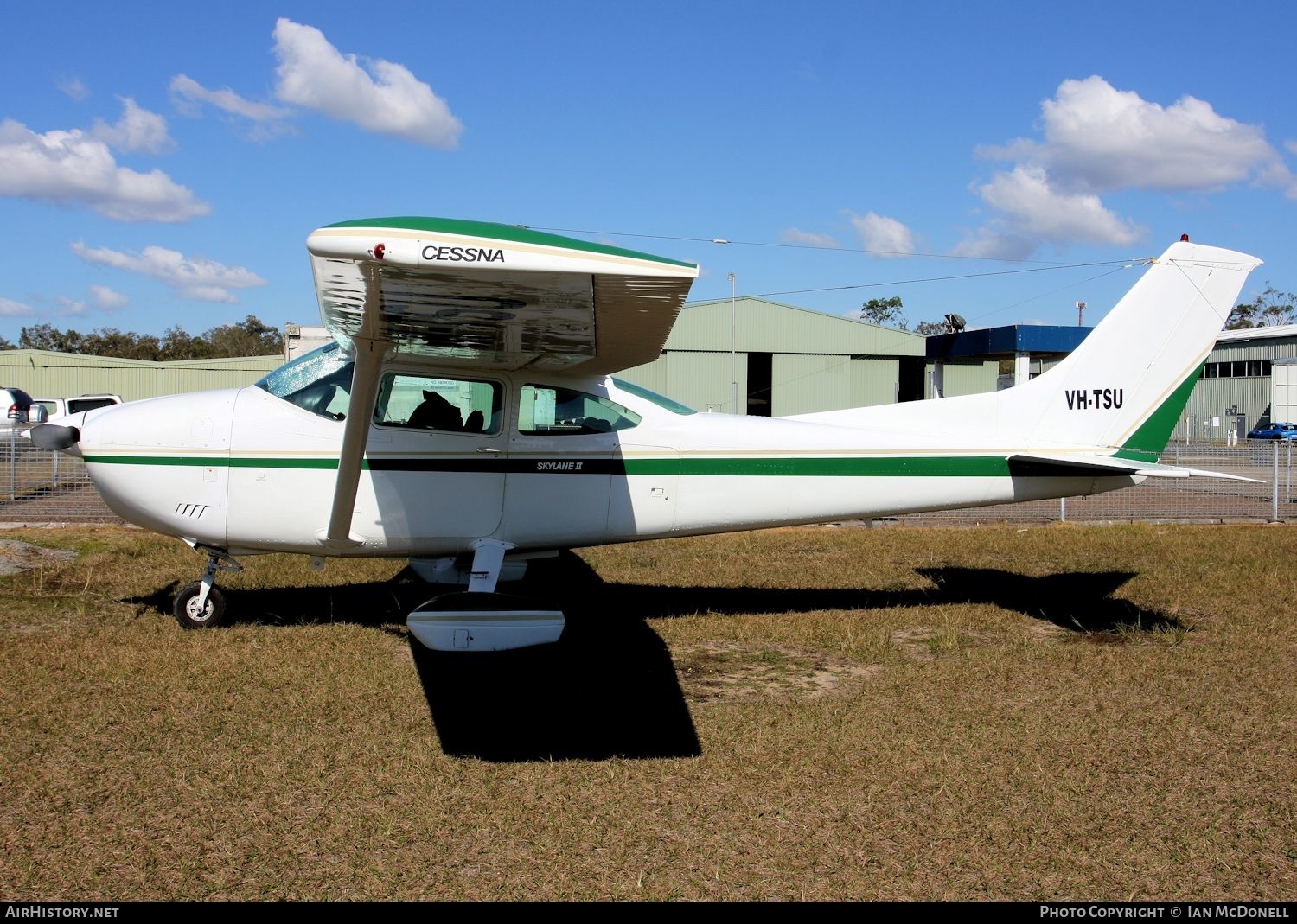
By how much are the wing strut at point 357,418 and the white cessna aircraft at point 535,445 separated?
0.05 ft

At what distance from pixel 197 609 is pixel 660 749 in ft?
13.4

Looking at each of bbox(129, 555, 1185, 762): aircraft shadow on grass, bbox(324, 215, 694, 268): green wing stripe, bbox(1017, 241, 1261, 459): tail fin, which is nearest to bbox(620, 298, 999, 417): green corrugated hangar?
bbox(129, 555, 1185, 762): aircraft shadow on grass

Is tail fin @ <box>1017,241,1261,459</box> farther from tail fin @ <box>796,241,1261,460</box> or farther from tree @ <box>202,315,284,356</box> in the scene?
tree @ <box>202,315,284,356</box>

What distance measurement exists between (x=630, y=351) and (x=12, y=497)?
13.1 meters

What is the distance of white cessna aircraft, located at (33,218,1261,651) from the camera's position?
5641mm

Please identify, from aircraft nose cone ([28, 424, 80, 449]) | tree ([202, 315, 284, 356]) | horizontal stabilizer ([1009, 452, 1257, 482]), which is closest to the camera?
aircraft nose cone ([28, 424, 80, 449])

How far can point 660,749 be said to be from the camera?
4.93m

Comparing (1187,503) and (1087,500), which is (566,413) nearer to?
(1087,500)

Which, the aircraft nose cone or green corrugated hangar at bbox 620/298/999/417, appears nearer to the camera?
the aircraft nose cone

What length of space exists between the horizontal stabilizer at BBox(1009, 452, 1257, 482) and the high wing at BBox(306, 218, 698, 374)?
3261 millimetres

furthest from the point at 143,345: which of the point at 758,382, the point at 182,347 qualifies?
the point at 758,382

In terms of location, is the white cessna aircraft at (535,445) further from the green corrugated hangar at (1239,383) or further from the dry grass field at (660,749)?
the green corrugated hangar at (1239,383)

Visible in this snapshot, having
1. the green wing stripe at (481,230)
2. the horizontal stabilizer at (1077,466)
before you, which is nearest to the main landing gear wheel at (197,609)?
the green wing stripe at (481,230)

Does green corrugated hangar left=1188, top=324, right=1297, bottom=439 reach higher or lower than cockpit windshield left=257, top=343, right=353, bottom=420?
higher
